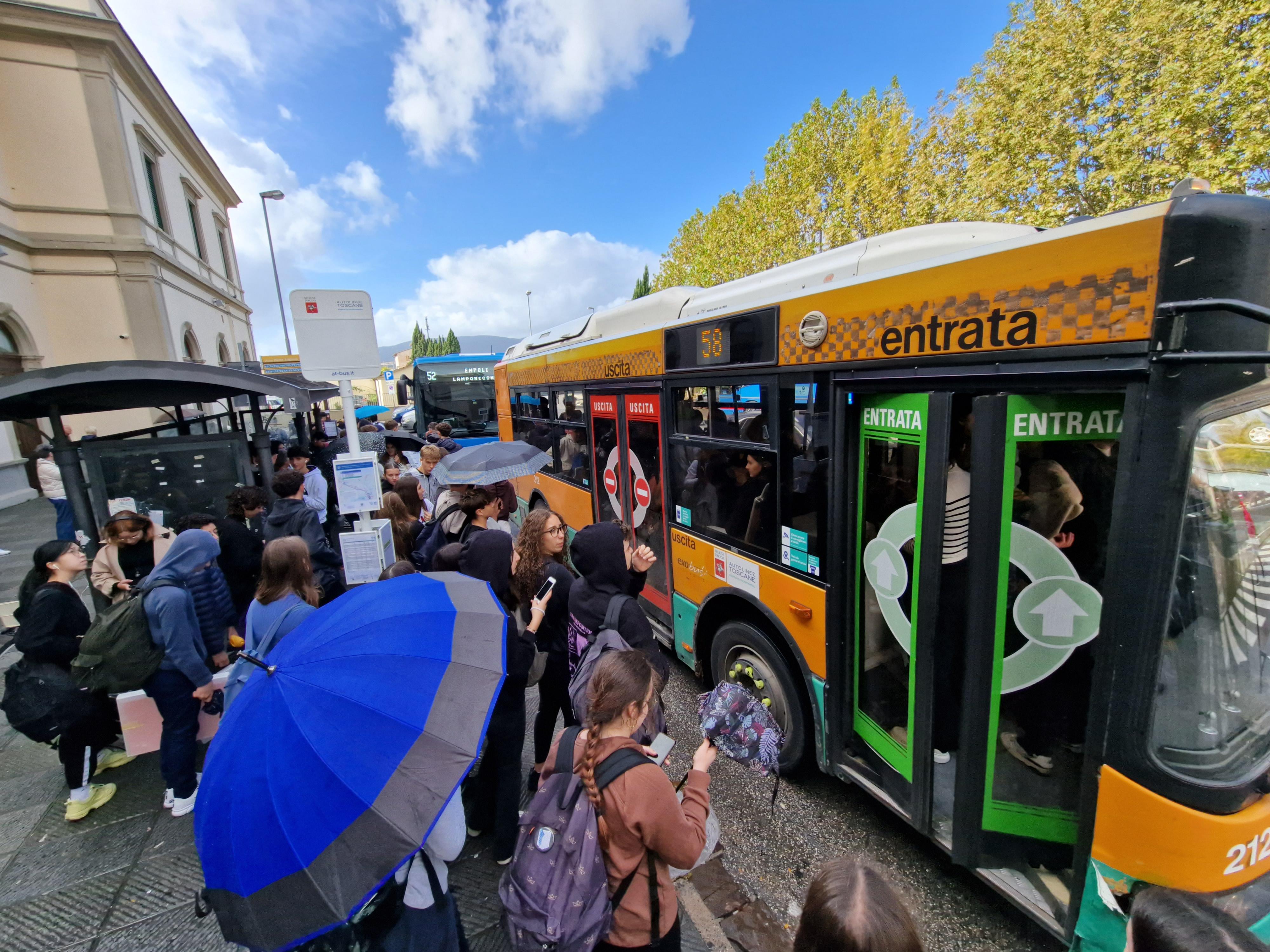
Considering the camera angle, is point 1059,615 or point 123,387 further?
point 123,387

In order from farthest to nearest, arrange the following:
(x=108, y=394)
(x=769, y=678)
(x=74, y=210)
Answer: (x=74, y=210), (x=108, y=394), (x=769, y=678)

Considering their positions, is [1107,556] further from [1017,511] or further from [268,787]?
[268,787]

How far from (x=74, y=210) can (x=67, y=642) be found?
1847cm

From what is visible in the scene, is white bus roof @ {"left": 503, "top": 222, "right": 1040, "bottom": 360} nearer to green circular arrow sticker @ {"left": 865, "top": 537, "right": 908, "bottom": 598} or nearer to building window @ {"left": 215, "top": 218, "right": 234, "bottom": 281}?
green circular arrow sticker @ {"left": 865, "top": 537, "right": 908, "bottom": 598}

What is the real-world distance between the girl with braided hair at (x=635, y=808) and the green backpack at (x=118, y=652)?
2.66 metres

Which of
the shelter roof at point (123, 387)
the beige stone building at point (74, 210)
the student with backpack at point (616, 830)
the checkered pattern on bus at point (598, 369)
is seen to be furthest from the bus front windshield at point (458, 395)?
the student with backpack at point (616, 830)

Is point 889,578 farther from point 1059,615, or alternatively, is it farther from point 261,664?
point 261,664

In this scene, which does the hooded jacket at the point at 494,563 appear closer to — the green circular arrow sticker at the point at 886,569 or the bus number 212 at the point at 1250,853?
the green circular arrow sticker at the point at 886,569

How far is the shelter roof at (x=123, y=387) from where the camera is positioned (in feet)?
13.8

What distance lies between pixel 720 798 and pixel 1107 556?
2.47 meters

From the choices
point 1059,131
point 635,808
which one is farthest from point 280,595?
point 1059,131

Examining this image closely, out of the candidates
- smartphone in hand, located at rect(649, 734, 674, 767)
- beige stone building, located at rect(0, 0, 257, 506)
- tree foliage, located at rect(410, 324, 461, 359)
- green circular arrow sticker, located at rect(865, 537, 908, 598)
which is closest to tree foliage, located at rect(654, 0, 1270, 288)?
green circular arrow sticker, located at rect(865, 537, 908, 598)

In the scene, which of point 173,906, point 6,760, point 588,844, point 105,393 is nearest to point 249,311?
point 105,393

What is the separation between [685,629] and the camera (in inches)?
166
